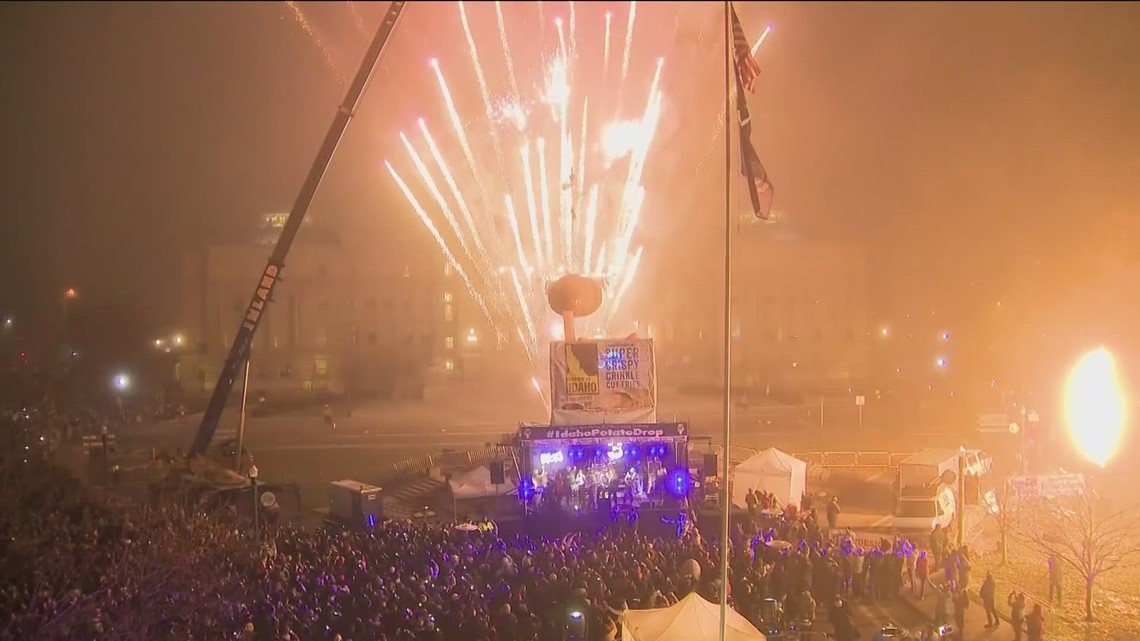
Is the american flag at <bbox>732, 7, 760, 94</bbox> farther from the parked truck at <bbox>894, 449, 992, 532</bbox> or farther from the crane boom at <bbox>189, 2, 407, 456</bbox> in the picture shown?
the crane boom at <bbox>189, 2, 407, 456</bbox>

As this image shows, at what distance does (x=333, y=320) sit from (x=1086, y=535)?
51199 millimetres

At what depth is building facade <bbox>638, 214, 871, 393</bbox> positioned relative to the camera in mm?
56000

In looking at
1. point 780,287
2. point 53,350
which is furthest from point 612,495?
point 780,287

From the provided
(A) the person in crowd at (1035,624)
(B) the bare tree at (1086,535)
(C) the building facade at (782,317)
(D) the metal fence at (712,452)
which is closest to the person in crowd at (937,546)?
(B) the bare tree at (1086,535)

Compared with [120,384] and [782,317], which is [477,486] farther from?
[782,317]

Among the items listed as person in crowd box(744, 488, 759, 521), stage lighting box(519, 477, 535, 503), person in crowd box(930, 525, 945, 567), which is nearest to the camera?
person in crowd box(930, 525, 945, 567)

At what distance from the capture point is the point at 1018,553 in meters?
17.6

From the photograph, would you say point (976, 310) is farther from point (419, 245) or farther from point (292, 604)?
point (292, 604)

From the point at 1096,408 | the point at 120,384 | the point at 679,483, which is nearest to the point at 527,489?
the point at 679,483

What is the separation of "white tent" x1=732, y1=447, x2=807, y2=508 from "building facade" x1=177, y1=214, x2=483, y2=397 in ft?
113

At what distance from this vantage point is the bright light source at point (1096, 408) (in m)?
29.4

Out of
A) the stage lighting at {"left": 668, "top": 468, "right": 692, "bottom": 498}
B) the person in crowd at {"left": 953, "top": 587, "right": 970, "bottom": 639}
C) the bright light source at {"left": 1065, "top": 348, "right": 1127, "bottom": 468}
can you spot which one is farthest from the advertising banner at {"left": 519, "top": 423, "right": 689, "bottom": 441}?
the bright light source at {"left": 1065, "top": 348, "right": 1127, "bottom": 468}

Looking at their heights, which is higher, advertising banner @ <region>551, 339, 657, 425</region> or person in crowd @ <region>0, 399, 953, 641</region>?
advertising banner @ <region>551, 339, 657, 425</region>

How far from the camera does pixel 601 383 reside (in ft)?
72.0
